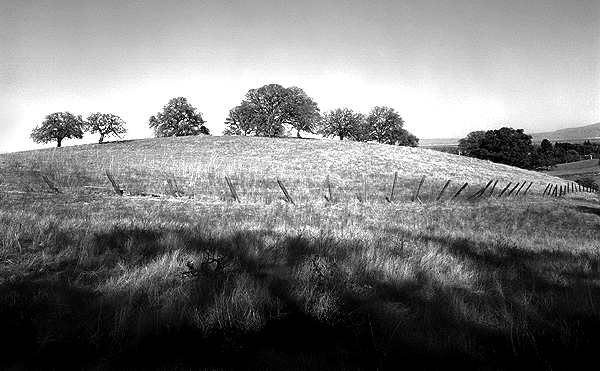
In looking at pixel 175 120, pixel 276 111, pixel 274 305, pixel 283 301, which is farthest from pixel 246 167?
pixel 175 120

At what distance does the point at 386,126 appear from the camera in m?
113

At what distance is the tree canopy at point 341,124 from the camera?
101m

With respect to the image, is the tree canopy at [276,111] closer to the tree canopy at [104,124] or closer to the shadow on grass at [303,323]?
the tree canopy at [104,124]

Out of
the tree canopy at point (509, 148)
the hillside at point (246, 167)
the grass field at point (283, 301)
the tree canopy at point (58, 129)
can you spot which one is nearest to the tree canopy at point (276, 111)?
the hillside at point (246, 167)

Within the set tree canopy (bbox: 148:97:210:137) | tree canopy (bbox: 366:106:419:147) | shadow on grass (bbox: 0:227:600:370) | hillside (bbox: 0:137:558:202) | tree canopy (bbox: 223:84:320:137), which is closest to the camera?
shadow on grass (bbox: 0:227:600:370)

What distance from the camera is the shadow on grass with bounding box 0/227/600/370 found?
3750 millimetres

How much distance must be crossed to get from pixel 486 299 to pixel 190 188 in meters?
20.6

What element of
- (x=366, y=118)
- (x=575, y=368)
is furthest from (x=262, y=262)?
(x=366, y=118)

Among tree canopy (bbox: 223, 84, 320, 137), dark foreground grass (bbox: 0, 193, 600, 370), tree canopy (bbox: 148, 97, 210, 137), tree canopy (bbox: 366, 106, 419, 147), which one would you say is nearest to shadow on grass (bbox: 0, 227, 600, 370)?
dark foreground grass (bbox: 0, 193, 600, 370)

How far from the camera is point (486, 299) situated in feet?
17.3

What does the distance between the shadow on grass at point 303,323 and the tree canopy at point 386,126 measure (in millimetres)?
109773

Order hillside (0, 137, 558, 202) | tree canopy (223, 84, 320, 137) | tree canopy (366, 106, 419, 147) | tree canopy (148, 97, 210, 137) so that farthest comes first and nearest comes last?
tree canopy (366, 106, 419, 147)
tree canopy (148, 97, 210, 137)
tree canopy (223, 84, 320, 137)
hillside (0, 137, 558, 202)

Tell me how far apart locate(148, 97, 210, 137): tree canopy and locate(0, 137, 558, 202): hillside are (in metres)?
27.2

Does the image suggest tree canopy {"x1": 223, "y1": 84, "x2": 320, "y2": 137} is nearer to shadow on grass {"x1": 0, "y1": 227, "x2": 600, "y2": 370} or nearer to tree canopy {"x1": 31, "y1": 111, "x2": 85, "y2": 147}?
tree canopy {"x1": 31, "y1": 111, "x2": 85, "y2": 147}
